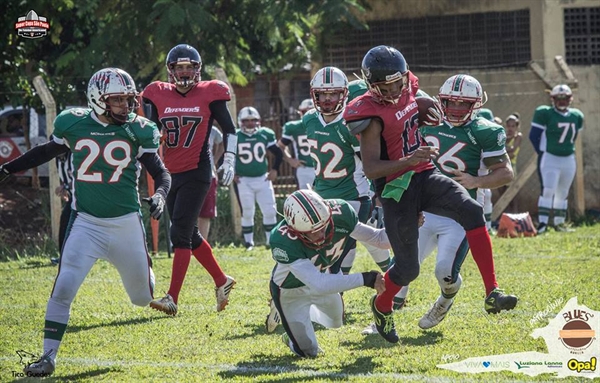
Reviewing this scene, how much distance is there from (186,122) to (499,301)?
3.03 meters

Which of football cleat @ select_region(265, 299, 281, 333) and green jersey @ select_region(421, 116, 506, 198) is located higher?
green jersey @ select_region(421, 116, 506, 198)

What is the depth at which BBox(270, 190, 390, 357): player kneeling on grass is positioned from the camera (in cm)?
586

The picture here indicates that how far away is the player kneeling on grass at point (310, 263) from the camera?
5859mm

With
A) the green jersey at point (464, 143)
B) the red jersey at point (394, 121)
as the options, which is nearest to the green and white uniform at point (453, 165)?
the green jersey at point (464, 143)

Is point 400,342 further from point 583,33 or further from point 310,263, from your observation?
point 583,33

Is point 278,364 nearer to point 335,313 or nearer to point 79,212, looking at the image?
point 335,313

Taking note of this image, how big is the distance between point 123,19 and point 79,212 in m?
8.62

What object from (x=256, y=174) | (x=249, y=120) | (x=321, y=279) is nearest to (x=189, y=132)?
(x=321, y=279)

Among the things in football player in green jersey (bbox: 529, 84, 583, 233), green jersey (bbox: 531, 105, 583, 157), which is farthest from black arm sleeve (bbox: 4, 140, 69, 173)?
green jersey (bbox: 531, 105, 583, 157)

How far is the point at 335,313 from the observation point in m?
6.35

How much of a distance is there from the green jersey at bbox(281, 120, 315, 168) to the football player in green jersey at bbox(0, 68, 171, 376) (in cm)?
728

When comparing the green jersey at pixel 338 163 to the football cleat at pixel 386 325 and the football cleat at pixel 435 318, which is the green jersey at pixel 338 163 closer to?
the football cleat at pixel 435 318

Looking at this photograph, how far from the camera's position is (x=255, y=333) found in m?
6.98

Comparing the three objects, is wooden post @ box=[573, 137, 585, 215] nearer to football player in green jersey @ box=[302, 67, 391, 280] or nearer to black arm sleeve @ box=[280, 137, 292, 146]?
black arm sleeve @ box=[280, 137, 292, 146]
